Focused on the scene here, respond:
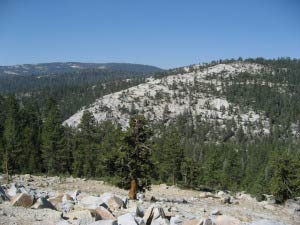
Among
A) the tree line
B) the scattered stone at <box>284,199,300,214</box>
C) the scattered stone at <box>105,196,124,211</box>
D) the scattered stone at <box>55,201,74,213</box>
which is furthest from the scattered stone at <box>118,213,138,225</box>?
the tree line

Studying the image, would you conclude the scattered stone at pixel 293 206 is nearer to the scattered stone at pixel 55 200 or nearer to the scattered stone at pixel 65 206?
the scattered stone at pixel 55 200

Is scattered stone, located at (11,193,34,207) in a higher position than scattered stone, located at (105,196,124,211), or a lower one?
higher

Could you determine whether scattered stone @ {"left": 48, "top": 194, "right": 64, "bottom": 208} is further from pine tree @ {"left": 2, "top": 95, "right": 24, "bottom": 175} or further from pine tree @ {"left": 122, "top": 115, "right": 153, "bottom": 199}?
pine tree @ {"left": 2, "top": 95, "right": 24, "bottom": 175}

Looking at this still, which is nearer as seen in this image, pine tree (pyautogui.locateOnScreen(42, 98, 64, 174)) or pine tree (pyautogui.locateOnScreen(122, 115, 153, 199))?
pine tree (pyautogui.locateOnScreen(122, 115, 153, 199))

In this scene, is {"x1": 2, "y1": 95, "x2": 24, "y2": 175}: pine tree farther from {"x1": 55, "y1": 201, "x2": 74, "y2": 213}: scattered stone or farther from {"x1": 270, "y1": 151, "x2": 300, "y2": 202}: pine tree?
{"x1": 270, "y1": 151, "x2": 300, "y2": 202}: pine tree

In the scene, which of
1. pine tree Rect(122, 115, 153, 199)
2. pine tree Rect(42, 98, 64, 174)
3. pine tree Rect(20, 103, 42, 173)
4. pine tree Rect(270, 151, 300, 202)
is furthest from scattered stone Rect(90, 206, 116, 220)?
pine tree Rect(20, 103, 42, 173)

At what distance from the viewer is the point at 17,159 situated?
71500 millimetres

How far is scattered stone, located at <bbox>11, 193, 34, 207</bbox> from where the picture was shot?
22359 mm

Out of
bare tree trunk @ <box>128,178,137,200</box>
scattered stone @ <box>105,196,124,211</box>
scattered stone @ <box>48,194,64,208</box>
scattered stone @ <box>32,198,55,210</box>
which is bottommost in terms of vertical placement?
bare tree trunk @ <box>128,178,137,200</box>

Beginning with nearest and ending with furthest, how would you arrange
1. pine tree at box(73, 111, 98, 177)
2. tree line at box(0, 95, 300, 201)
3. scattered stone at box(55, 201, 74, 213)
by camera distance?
scattered stone at box(55, 201, 74, 213) < tree line at box(0, 95, 300, 201) < pine tree at box(73, 111, 98, 177)

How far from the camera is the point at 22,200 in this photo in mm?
22594

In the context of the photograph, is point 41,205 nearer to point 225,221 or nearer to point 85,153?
point 225,221

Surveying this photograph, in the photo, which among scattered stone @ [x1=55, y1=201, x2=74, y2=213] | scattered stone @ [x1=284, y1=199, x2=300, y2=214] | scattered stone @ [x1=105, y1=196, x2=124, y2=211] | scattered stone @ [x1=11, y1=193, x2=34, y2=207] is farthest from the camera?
scattered stone @ [x1=284, y1=199, x2=300, y2=214]

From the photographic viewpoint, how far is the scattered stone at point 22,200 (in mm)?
22359
